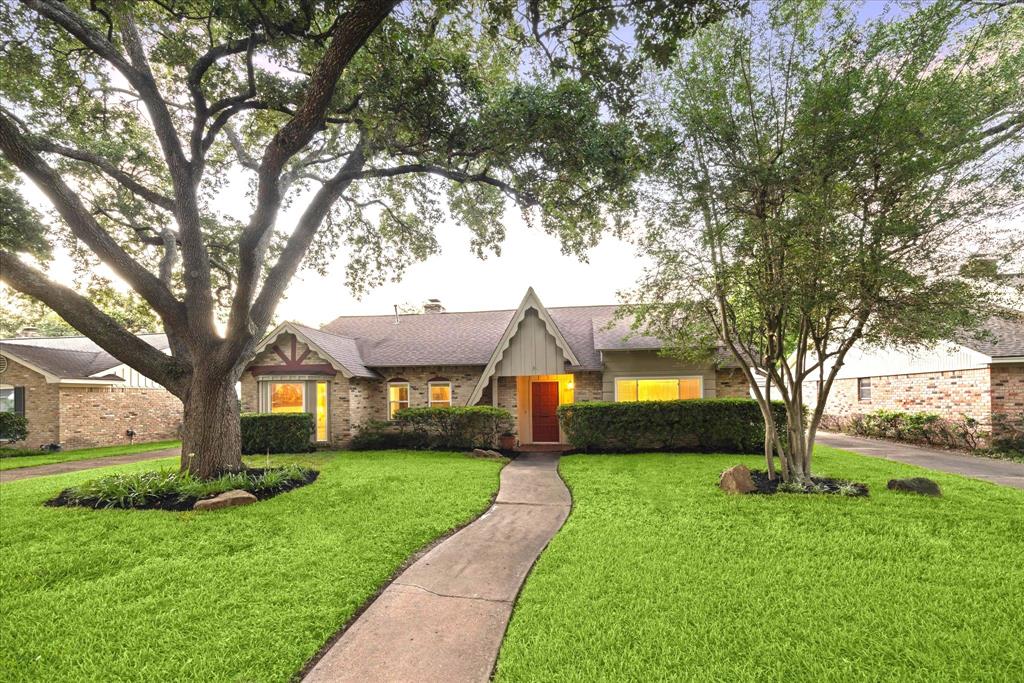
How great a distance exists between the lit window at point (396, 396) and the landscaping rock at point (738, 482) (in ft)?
37.7

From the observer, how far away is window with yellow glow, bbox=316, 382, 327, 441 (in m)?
15.6

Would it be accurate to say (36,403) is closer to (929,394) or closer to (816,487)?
(816,487)

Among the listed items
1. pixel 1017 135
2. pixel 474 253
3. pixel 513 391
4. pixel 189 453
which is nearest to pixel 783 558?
pixel 1017 135

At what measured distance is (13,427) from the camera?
Result: 55.3ft

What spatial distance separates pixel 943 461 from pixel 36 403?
30263 mm

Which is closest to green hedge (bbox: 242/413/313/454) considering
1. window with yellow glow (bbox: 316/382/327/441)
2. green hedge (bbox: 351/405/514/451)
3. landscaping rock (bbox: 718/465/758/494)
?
window with yellow glow (bbox: 316/382/327/441)

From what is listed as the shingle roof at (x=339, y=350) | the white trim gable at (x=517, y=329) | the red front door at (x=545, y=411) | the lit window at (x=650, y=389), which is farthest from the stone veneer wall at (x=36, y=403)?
the lit window at (x=650, y=389)

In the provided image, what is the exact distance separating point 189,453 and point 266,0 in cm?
782

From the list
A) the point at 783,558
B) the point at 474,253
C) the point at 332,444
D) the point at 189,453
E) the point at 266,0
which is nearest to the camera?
the point at 783,558

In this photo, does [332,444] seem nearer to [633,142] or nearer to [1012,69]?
[633,142]

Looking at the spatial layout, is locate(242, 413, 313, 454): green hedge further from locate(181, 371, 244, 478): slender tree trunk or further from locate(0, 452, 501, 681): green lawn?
locate(0, 452, 501, 681): green lawn

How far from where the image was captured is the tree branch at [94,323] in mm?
7102

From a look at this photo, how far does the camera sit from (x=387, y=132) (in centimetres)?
744

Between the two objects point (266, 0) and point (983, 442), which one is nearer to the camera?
point (266, 0)
